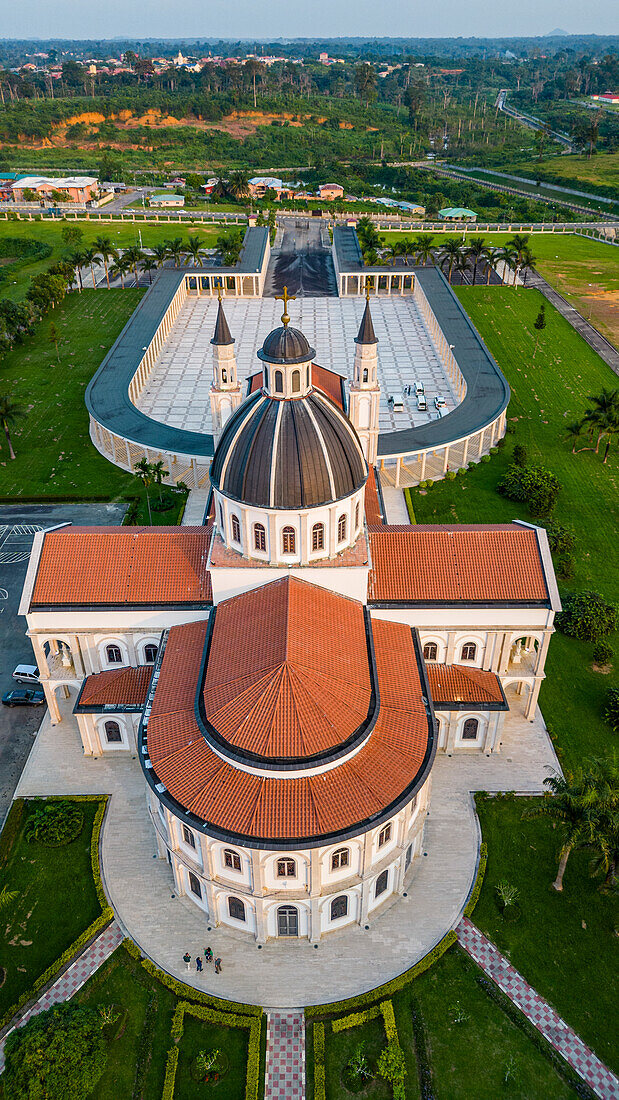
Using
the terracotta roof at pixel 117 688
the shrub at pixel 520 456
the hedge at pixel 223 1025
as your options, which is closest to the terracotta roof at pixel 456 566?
the terracotta roof at pixel 117 688

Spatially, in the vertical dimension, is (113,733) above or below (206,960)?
above

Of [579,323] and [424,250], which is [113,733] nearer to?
[579,323]

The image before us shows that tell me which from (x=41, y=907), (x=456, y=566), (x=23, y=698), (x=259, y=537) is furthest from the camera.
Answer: (x=23, y=698)

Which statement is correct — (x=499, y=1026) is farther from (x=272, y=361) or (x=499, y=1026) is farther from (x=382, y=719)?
(x=272, y=361)

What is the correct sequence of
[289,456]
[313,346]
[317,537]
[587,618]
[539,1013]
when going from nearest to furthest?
[539,1013] → [289,456] → [317,537] → [587,618] → [313,346]

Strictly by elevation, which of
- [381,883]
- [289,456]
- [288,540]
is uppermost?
[289,456]

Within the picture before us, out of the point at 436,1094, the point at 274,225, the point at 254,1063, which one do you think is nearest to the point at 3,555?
the point at 254,1063

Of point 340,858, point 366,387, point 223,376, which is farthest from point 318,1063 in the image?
point 223,376
